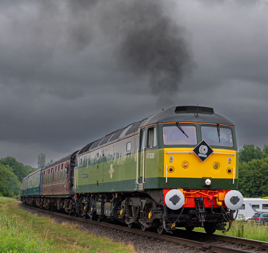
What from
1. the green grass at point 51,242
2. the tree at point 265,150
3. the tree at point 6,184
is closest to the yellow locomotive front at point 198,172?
the green grass at point 51,242

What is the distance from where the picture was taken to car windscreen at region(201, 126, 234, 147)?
1317cm

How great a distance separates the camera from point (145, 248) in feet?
40.2

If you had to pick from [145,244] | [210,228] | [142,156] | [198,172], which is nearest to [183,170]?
[198,172]

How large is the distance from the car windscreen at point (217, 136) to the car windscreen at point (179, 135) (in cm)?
38

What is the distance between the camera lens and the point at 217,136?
13.4 meters

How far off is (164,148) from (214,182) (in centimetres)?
199

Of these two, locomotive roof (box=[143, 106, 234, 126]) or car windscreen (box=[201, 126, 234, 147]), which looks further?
locomotive roof (box=[143, 106, 234, 126])

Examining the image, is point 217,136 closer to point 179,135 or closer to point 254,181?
point 179,135

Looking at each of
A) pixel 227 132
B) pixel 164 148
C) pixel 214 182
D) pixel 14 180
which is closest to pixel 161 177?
pixel 164 148

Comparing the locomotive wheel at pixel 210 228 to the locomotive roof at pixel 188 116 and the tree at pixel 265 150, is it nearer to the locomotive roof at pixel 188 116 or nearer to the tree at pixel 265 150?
the locomotive roof at pixel 188 116

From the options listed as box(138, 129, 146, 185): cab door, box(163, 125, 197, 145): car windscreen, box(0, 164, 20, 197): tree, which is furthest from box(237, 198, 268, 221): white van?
box(0, 164, 20, 197): tree

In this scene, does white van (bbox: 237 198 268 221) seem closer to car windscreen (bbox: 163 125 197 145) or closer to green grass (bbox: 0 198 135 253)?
green grass (bbox: 0 198 135 253)

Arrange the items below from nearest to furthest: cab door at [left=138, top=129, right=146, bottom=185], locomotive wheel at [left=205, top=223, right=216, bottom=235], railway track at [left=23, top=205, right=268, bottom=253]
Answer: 1. railway track at [left=23, top=205, right=268, bottom=253]
2. cab door at [left=138, top=129, right=146, bottom=185]
3. locomotive wheel at [left=205, top=223, right=216, bottom=235]

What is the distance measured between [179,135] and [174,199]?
2170mm
